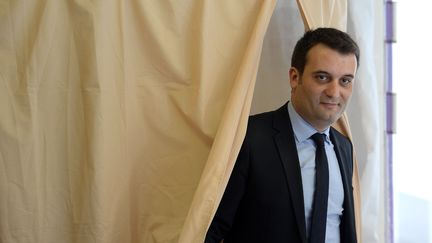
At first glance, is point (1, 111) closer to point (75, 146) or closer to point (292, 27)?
point (75, 146)

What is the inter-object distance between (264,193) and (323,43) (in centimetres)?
48

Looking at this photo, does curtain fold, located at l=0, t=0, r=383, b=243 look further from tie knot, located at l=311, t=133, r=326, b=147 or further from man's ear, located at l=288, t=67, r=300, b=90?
tie knot, located at l=311, t=133, r=326, b=147

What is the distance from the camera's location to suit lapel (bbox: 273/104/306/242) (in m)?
1.13

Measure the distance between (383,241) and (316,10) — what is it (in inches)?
40.8

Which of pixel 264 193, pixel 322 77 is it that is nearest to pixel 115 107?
pixel 264 193

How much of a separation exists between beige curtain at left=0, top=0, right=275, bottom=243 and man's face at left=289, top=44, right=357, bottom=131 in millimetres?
167

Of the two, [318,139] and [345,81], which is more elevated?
[345,81]

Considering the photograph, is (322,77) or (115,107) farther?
(115,107)

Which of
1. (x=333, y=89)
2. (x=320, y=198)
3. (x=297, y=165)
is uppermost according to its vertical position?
(x=333, y=89)

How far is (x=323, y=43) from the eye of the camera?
1150mm

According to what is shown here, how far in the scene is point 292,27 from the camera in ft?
4.90

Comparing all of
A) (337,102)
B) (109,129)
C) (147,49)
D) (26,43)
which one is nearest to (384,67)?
(337,102)

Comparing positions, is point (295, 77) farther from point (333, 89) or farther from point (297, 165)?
point (297, 165)

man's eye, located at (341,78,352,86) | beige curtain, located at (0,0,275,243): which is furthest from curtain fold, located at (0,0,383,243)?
man's eye, located at (341,78,352,86)
